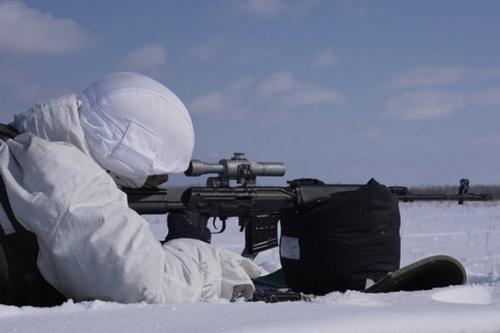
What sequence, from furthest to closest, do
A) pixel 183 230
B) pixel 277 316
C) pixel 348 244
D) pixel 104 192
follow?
1. pixel 183 230
2. pixel 348 244
3. pixel 104 192
4. pixel 277 316

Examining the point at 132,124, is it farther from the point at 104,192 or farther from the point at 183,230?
the point at 183,230

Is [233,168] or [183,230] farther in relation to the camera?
[233,168]

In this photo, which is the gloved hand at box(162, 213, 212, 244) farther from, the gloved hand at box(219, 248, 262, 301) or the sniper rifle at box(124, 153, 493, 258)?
the gloved hand at box(219, 248, 262, 301)

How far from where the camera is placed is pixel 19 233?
2.08 m

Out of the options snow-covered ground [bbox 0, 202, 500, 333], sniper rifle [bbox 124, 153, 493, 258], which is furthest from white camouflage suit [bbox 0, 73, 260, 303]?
sniper rifle [bbox 124, 153, 493, 258]

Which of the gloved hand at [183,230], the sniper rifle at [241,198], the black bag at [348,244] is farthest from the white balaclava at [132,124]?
the sniper rifle at [241,198]

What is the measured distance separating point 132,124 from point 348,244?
1424 millimetres

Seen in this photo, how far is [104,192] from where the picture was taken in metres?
2.04

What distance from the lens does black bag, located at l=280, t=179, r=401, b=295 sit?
3.36 metres

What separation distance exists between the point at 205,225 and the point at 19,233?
1.96 meters

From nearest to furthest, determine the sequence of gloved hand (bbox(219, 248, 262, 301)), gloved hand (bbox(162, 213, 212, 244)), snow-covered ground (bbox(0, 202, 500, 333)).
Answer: snow-covered ground (bbox(0, 202, 500, 333)), gloved hand (bbox(219, 248, 262, 301)), gloved hand (bbox(162, 213, 212, 244))

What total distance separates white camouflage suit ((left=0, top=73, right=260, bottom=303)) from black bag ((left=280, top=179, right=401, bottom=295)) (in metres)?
0.99

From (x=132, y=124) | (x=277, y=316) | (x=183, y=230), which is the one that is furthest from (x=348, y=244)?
(x=277, y=316)

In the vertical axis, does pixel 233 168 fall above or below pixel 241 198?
above
